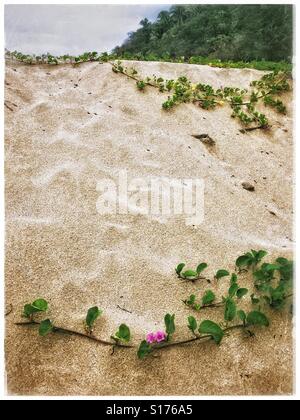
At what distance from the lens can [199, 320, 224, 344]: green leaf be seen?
6.53ft

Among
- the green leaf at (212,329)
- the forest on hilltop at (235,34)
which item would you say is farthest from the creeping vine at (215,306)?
the forest on hilltop at (235,34)

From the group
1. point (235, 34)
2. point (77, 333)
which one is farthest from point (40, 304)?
point (235, 34)

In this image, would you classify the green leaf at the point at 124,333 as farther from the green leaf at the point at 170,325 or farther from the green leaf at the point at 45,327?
the green leaf at the point at 45,327

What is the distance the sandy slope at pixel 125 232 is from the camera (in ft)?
6.32

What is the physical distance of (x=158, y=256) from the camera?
8.63ft

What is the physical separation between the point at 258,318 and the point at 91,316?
0.94 meters

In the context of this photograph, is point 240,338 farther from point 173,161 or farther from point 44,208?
point 173,161

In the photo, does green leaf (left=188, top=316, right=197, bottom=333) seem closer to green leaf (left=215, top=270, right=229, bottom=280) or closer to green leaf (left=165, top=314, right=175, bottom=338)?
green leaf (left=165, top=314, right=175, bottom=338)

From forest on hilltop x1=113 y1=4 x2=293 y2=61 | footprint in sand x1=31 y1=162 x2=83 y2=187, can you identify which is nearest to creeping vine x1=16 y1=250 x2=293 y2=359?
footprint in sand x1=31 y1=162 x2=83 y2=187

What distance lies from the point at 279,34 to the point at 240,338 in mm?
7196
